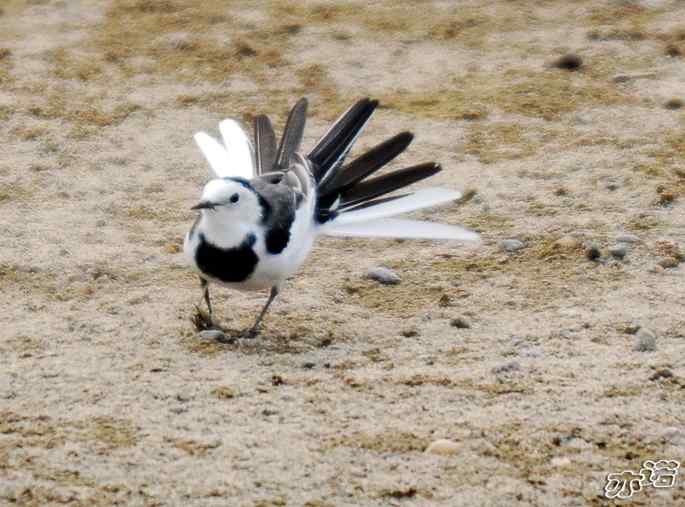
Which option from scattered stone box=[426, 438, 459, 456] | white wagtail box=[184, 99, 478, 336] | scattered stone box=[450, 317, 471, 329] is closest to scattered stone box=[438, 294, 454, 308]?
scattered stone box=[450, 317, 471, 329]

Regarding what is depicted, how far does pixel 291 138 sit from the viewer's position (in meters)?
6.34

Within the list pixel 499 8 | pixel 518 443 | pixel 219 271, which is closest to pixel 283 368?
pixel 219 271

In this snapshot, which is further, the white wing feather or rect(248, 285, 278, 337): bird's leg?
the white wing feather

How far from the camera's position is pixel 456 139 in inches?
298

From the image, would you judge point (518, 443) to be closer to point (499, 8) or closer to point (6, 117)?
point (6, 117)

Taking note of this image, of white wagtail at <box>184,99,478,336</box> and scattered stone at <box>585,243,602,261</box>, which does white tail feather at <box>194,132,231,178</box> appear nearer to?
white wagtail at <box>184,99,478,336</box>

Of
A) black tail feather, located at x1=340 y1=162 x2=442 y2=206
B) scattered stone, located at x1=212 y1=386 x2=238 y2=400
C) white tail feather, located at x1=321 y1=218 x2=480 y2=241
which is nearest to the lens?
scattered stone, located at x1=212 y1=386 x2=238 y2=400

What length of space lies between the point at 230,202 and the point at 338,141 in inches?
45.4

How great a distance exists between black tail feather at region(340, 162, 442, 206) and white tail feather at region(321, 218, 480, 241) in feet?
0.59

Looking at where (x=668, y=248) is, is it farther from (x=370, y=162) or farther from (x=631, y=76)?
(x=631, y=76)

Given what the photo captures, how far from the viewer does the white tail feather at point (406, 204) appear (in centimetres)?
579

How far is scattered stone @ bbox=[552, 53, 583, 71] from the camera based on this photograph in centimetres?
847

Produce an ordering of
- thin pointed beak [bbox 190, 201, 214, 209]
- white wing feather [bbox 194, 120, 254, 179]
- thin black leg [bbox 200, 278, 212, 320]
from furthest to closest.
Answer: white wing feather [bbox 194, 120, 254, 179] → thin black leg [bbox 200, 278, 212, 320] → thin pointed beak [bbox 190, 201, 214, 209]

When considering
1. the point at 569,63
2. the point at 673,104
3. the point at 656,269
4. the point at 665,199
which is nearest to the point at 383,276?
the point at 656,269
